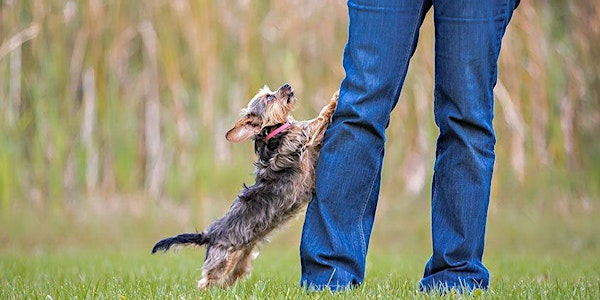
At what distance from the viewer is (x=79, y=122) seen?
8023 mm

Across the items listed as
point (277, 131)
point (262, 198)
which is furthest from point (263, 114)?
point (262, 198)

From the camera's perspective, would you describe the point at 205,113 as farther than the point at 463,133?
Yes

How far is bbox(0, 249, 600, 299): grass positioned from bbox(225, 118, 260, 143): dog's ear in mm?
617

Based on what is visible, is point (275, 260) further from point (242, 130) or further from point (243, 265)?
point (242, 130)

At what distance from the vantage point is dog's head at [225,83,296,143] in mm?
4141

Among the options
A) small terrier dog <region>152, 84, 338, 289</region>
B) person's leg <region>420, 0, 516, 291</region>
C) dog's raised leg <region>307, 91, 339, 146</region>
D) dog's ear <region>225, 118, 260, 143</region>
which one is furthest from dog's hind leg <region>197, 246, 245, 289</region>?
person's leg <region>420, 0, 516, 291</region>

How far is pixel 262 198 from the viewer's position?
3963 mm

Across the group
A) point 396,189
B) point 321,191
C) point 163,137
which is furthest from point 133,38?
point 321,191

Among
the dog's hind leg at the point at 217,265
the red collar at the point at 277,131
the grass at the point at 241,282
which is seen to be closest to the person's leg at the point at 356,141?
the grass at the point at 241,282

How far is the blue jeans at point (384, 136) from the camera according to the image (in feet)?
10.7

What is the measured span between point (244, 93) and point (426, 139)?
1.63m

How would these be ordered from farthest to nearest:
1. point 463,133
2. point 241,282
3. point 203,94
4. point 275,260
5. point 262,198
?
point 203,94 → point 275,260 → point 241,282 → point 262,198 → point 463,133

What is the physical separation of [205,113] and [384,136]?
4572mm

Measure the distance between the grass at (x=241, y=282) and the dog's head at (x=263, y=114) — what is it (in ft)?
2.10
